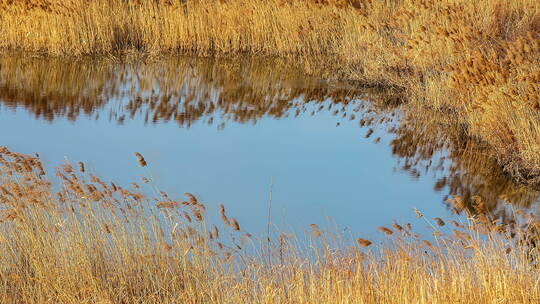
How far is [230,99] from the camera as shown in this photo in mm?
10133

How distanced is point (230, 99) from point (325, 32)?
7.59ft

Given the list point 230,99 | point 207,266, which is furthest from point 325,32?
point 207,266

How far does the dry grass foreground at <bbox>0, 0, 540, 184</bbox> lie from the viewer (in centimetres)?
905

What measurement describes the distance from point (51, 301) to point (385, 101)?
6140mm

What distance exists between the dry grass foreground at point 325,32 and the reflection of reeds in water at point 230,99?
0.27m

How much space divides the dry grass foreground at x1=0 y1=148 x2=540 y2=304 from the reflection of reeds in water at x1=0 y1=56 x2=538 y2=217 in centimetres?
298

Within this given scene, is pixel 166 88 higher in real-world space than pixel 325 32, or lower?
lower

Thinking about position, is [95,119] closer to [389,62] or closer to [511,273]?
[389,62]

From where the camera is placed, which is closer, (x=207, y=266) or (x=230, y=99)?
(x=207, y=266)

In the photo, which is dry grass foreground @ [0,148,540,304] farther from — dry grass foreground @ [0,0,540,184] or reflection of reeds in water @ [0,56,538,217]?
dry grass foreground @ [0,0,540,184]

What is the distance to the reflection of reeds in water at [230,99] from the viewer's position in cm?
784

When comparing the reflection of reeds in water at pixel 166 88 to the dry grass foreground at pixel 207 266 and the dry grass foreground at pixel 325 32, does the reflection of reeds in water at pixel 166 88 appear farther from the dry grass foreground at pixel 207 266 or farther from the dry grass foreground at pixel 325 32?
the dry grass foreground at pixel 207 266

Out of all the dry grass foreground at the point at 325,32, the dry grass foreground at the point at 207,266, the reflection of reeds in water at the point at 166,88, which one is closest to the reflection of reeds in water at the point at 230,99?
the reflection of reeds in water at the point at 166,88

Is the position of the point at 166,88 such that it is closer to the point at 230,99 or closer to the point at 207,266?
the point at 230,99
